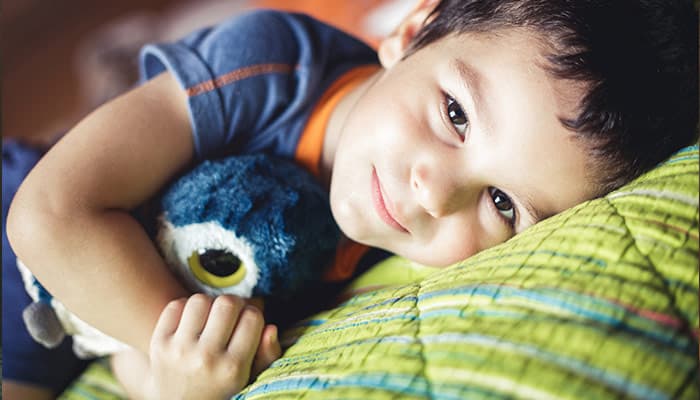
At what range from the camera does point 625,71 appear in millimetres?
655

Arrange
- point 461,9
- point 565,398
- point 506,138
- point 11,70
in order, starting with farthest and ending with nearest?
1. point 11,70
2. point 461,9
3. point 506,138
4. point 565,398

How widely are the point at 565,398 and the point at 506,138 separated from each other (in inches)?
13.1

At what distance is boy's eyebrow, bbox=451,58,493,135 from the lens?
668 mm

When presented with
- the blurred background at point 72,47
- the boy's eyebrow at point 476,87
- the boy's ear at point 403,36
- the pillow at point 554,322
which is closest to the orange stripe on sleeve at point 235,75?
the boy's ear at point 403,36

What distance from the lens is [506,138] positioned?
66cm

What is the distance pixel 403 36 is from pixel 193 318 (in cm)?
48

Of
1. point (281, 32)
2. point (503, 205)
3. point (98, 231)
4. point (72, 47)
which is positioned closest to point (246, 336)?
point (98, 231)

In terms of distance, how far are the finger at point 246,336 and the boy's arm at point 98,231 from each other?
0.32ft

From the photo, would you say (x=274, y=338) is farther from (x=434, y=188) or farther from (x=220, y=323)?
(x=434, y=188)

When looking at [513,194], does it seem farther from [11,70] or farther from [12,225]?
[11,70]

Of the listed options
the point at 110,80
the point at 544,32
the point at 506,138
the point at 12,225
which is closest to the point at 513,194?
the point at 506,138

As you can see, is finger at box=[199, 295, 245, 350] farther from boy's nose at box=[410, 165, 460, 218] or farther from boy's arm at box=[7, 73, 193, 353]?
boy's nose at box=[410, 165, 460, 218]

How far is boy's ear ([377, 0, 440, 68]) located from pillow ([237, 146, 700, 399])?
37 cm

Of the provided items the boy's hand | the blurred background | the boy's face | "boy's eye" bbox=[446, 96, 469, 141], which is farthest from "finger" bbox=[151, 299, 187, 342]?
the blurred background
